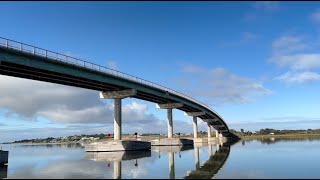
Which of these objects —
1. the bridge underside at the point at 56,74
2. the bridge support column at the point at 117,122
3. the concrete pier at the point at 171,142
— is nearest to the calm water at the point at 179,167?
the bridge underside at the point at 56,74

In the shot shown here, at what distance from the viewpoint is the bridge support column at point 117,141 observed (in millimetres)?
Answer: 78188

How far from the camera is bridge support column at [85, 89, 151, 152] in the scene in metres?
78.2

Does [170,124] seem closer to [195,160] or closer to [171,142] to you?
[171,142]

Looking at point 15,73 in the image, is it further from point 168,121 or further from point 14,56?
point 168,121

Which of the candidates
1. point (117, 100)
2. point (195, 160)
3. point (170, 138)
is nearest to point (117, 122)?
point (117, 100)

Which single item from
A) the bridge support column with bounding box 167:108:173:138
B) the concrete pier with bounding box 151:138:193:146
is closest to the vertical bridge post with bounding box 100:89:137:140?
the concrete pier with bounding box 151:138:193:146

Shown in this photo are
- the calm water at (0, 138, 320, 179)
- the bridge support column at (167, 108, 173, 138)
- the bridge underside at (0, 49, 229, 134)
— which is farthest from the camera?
the bridge support column at (167, 108, 173, 138)

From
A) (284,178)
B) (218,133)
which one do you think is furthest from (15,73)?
(218,133)

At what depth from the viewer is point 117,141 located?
78312 millimetres

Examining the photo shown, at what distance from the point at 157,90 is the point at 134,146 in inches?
757

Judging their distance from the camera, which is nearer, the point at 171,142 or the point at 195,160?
the point at 195,160

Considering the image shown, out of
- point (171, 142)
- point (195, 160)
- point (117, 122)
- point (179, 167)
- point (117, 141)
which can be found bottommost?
point (171, 142)

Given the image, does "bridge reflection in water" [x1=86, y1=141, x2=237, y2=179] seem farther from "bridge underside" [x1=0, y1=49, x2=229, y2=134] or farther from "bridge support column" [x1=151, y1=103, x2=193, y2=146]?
"bridge support column" [x1=151, y1=103, x2=193, y2=146]

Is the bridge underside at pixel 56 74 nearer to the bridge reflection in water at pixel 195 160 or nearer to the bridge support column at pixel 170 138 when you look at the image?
the bridge reflection in water at pixel 195 160
